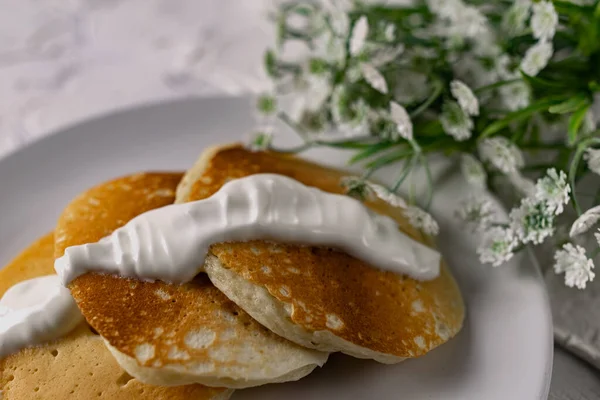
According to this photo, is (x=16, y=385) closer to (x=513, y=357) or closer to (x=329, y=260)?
(x=329, y=260)

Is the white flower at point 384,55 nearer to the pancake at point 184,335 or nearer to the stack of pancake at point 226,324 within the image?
the stack of pancake at point 226,324

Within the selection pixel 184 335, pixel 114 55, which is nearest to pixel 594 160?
pixel 184 335

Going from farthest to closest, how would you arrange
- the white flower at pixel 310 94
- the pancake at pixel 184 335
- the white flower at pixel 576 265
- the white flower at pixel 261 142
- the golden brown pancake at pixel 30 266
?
the white flower at pixel 310 94, the white flower at pixel 261 142, the golden brown pancake at pixel 30 266, the white flower at pixel 576 265, the pancake at pixel 184 335

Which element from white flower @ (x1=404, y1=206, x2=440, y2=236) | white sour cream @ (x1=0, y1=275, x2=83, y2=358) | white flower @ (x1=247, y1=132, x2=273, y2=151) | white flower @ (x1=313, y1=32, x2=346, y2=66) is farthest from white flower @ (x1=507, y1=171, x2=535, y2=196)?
white sour cream @ (x1=0, y1=275, x2=83, y2=358)

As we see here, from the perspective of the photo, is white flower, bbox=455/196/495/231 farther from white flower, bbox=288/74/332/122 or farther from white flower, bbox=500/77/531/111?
white flower, bbox=288/74/332/122

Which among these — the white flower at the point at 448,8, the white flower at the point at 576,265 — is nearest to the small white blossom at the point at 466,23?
the white flower at the point at 448,8

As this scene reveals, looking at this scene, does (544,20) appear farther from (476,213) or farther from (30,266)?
(30,266)
